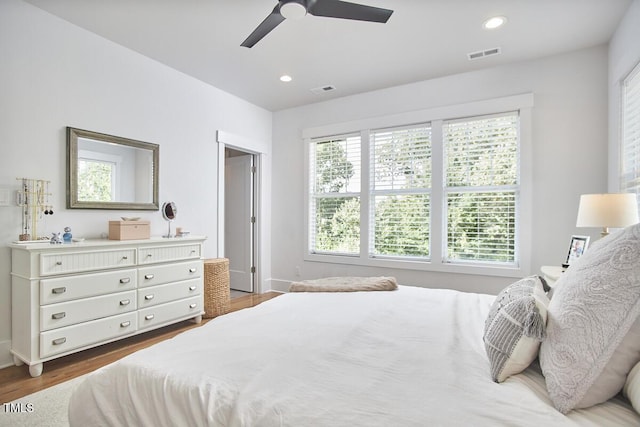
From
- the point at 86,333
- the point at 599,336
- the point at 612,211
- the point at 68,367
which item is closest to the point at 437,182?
the point at 612,211

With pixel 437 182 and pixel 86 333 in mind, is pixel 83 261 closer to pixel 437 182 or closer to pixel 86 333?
pixel 86 333

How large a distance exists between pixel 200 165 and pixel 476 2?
3.18m

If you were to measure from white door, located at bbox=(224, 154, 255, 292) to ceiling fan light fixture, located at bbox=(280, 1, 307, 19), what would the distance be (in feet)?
9.68

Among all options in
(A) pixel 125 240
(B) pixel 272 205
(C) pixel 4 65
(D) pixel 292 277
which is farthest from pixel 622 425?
(B) pixel 272 205

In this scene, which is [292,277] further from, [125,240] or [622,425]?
[622,425]

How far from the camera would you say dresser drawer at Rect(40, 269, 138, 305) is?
7.33ft

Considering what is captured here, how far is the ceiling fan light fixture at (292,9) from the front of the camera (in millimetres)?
1900

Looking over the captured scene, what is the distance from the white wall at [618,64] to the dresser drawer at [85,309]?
4279mm

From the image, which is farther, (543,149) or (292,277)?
(292,277)

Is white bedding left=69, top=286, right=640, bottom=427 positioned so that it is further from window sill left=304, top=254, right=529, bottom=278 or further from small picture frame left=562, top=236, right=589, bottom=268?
window sill left=304, top=254, right=529, bottom=278

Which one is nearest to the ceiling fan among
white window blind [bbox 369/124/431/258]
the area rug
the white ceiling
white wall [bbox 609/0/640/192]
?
the white ceiling

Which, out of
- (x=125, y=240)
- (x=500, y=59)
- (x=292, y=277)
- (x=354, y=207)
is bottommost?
(x=292, y=277)

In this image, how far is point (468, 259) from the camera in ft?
11.6

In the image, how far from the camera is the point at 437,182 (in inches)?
145
